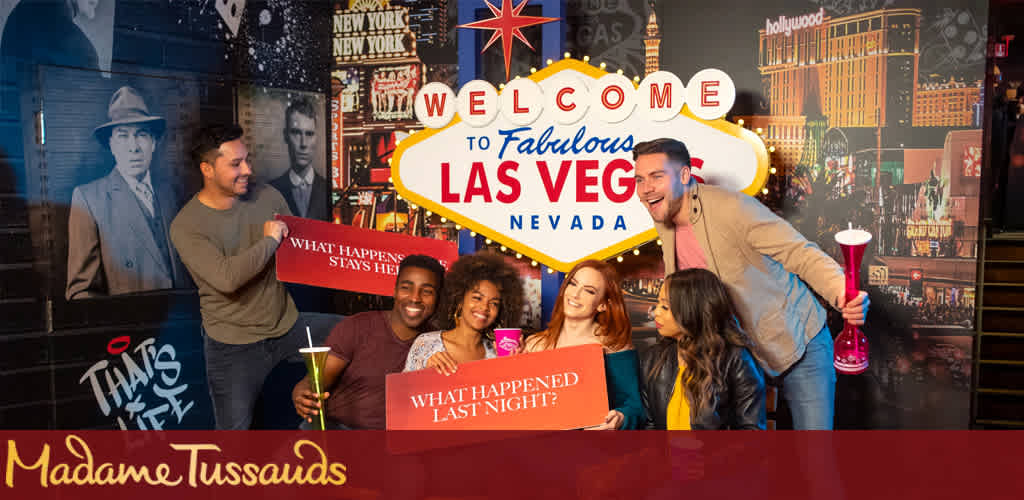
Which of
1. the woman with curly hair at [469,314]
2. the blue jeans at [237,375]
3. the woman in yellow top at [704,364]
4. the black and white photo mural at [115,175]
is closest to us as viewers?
the woman in yellow top at [704,364]

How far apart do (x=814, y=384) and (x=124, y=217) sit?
2861 millimetres

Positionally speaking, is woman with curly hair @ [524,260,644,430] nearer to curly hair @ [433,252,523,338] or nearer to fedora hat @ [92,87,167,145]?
curly hair @ [433,252,523,338]

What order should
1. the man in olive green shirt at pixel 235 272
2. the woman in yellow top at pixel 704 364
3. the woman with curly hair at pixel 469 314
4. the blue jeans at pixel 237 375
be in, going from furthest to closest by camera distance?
the blue jeans at pixel 237 375
the man in olive green shirt at pixel 235 272
the woman with curly hair at pixel 469 314
the woman in yellow top at pixel 704 364

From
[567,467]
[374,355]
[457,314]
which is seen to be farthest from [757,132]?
[374,355]

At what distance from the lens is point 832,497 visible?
9.55 ft

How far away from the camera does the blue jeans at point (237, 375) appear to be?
3221 millimetres

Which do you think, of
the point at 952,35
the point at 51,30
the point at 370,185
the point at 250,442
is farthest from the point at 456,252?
the point at 952,35

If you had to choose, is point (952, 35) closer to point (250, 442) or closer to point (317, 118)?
point (317, 118)

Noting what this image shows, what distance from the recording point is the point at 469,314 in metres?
2.98

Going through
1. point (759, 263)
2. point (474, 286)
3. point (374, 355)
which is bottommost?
point (374, 355)

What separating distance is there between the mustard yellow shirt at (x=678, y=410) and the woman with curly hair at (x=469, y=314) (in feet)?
2.28

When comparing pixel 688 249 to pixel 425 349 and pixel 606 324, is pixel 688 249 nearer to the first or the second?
pixel 606 324

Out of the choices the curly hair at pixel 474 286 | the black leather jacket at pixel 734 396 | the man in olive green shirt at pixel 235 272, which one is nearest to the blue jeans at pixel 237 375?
the man in olive green shirt at pixel 235 272

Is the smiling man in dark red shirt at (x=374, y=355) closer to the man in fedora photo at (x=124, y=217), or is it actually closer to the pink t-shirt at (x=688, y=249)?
the man in fedora photo at (x=124, y=217)
